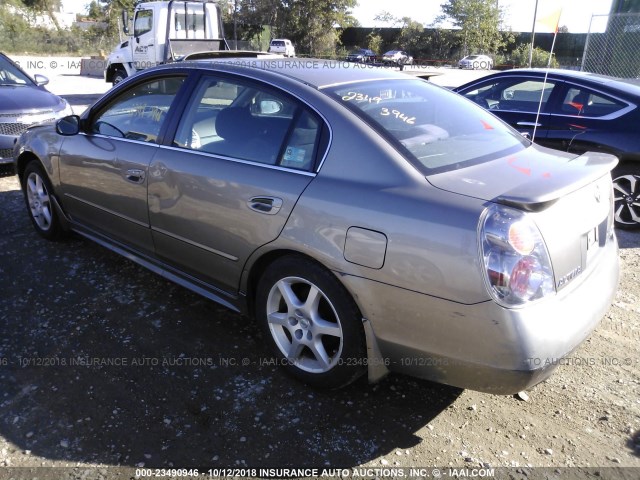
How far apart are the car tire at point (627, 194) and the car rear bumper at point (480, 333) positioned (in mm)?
3329

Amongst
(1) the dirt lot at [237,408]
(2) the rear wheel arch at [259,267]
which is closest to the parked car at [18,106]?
(1) the dirt lot at [237,408]

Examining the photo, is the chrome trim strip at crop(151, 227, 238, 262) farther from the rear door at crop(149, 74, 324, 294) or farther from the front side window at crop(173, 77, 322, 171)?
the front side window at crop(173, 77, 322, 171)

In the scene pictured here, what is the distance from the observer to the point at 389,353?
233 centimetres

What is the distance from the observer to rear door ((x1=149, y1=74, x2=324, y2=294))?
2.61 metres

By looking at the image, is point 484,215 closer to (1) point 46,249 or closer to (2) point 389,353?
(2) point 389,353

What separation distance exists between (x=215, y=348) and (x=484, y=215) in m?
1.83

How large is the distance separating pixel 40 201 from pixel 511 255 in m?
4.13

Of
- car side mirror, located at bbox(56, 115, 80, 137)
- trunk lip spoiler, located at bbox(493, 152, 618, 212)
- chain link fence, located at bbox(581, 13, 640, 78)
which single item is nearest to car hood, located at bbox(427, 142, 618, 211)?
trunk lip spoiler, located at bbox(493, 152, 618, 212)

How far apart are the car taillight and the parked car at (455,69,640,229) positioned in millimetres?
3273

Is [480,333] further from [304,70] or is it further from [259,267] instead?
[304,70]

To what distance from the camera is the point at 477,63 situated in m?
38.7

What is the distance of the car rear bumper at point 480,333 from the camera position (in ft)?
6.56

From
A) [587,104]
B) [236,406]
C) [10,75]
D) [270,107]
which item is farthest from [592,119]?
[10,75]

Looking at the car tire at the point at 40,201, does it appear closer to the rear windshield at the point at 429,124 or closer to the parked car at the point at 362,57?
the rear windshield at the point at 429,124
